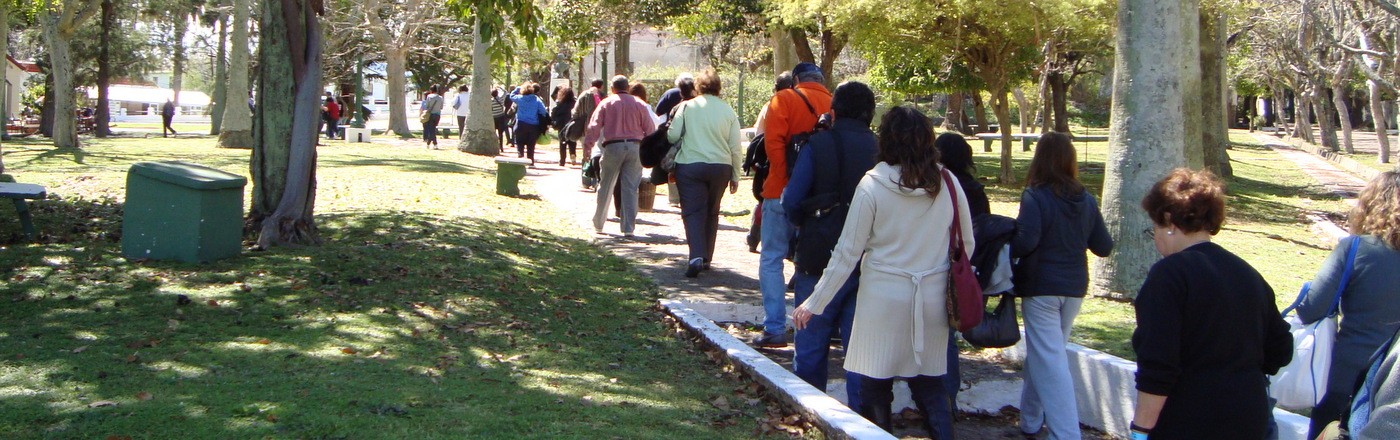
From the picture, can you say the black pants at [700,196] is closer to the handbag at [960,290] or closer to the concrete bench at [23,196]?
the handbag at [960,290]

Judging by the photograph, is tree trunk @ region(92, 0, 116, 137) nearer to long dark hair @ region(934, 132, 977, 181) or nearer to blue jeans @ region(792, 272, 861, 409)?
blue jeans @ region(792, 272, 861, 409)

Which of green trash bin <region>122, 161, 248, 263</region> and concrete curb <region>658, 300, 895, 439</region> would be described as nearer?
concrete curb <region>658, 300, 895, 439</region>

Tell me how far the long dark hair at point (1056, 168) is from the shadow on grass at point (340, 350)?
1657 mm

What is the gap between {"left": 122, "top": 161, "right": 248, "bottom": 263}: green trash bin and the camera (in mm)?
8172

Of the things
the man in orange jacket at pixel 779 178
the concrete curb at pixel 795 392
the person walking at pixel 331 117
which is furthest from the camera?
the person walking at pixel 331 117

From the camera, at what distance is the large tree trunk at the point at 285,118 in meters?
9.38

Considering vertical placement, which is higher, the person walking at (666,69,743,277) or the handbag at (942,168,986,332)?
the person walking at (666,69,743,277)

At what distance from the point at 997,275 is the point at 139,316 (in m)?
4.55

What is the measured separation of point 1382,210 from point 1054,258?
1.35 meters

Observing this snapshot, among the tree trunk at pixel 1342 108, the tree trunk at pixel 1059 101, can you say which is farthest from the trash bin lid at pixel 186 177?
the tree trunk at pixel 1342 108

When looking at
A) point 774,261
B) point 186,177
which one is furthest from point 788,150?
point 186,177

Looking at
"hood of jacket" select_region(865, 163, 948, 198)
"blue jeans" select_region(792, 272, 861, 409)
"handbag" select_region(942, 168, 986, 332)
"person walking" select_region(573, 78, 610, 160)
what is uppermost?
"person walking" select_region(573, 78, 610, 160)

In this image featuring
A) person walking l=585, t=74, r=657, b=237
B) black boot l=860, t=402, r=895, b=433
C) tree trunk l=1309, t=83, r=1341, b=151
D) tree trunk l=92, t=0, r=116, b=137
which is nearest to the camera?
black boot l=860, t=402, r=895, b=433

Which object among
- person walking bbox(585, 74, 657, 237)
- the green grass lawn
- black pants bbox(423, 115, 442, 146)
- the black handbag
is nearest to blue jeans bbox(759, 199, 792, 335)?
the green grass lawn
